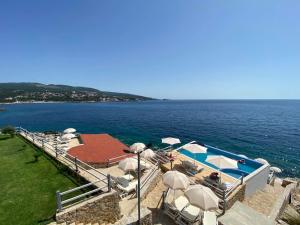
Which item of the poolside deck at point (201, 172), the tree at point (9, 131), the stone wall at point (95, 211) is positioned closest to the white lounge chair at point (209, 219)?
the poolside deck at point (201, 172)

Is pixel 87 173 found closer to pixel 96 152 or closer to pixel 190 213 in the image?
pixel 96 152

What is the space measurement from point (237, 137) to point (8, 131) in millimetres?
44364

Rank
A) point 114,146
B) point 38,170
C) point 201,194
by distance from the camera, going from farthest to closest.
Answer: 1. point 114,146
2. point 38,170
3. point 201,194

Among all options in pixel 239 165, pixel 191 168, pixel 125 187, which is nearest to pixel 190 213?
pixel 125 187

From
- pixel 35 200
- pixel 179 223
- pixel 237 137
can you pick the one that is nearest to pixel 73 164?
pixel 35 200

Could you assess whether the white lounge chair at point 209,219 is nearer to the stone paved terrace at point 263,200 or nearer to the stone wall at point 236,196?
the stone wall at point 236,196

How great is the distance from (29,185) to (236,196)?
13650mm

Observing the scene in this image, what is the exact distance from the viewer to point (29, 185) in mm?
10938

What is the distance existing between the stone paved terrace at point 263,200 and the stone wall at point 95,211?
10.4m

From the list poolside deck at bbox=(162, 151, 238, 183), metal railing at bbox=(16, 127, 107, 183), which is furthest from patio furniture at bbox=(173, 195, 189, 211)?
Answer: metal railing at bbox=(16, 127, 107, 183)

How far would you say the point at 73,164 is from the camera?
45.1 ft

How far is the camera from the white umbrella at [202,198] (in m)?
9.65

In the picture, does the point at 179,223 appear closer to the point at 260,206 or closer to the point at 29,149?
the point at 260,206

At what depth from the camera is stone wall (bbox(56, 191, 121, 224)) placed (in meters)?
8.10
